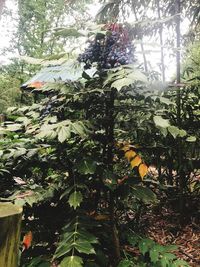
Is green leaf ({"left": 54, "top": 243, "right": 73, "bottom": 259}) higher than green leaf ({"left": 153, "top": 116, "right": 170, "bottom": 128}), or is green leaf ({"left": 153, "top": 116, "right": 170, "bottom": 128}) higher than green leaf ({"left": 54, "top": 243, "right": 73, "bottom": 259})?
green leaf ({"left": 153, "top": 116, "right": 170, "bottom": 128})

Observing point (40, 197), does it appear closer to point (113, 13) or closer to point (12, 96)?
point (113, 13)

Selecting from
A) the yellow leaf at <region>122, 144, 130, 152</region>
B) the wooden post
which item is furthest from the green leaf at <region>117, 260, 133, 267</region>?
the wooden post

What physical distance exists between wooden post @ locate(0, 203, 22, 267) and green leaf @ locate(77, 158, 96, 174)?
103 centimetres

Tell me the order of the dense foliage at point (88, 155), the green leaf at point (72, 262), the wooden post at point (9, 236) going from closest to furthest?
the wooden post at point (9, 236) < the green leaf at point (72, 262) < the dense foliage at point (88, 155)

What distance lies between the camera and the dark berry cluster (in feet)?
7.70

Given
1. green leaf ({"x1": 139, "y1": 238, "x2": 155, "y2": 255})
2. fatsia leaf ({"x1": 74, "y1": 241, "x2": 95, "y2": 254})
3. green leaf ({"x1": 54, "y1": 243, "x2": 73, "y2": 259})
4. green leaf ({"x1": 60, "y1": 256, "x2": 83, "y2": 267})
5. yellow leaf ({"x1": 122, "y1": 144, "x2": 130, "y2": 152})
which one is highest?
yellow leaf ({"x1": 122, "y1": 144, "x2": 130, "y2": 152})

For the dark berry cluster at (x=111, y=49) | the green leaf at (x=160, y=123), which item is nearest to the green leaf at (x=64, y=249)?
the green leaf at (x=160, y=123)

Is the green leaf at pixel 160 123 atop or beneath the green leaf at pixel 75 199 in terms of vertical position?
atop

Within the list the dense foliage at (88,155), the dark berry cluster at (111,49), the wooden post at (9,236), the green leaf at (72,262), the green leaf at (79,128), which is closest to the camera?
the wooden post at (9,236)

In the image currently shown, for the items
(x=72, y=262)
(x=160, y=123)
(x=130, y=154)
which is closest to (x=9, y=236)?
(x=72, y=262)

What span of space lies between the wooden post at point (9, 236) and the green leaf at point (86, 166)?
1033mm

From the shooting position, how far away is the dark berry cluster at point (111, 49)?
2348 millimetres

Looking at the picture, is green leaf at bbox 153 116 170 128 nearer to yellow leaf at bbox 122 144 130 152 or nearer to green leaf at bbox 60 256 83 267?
yellow leaf at bbox 122 144 130 152

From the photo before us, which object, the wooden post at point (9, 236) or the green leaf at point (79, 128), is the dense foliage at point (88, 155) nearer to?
the green leaf at point (79, 128)
